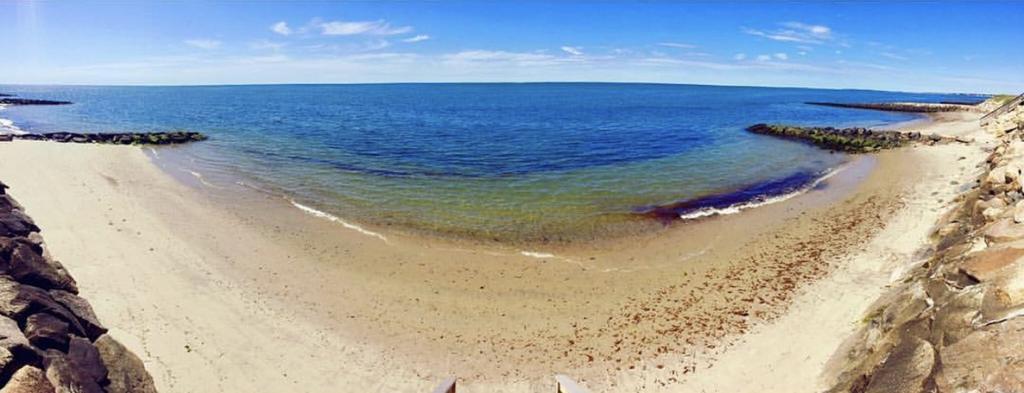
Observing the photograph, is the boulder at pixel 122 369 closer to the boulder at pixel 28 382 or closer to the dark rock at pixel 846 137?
the boulder at pixel 28 382

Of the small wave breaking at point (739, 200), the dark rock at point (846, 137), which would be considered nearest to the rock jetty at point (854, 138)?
the dark rock at point (846, 137)

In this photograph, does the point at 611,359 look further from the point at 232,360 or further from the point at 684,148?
the point at 684,148

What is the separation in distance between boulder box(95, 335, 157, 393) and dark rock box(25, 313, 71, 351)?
0.81 m

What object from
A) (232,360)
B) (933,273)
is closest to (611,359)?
(933,273)

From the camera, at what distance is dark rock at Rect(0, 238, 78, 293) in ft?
31.3

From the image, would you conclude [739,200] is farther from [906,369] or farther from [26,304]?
[26,304]

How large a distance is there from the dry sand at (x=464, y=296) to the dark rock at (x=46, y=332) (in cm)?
285

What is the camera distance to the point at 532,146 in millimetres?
50188

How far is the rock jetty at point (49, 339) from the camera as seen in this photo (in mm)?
6582

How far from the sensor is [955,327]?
7.84m

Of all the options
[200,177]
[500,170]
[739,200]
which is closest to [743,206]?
[739,200]

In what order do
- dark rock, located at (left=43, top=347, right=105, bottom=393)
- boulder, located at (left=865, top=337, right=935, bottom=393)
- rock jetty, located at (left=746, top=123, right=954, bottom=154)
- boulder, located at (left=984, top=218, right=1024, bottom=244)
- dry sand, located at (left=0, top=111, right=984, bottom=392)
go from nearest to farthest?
dark rock, located at (left=43, top=347, right=105, bottom=393) < boulder, located at (left=865, top=337, right=935, bottom=393) < boulder, located at (left=984, top=218, right=1024, bottom=244) < dry sand, located at (left=0, top=111, right=984, bottom=392) < rock jetty, located at (left=746, top=123, right=954, bottom=154)

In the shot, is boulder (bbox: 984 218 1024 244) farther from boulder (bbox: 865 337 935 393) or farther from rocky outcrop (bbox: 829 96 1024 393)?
boulder (bbox: 865 337 935 393)

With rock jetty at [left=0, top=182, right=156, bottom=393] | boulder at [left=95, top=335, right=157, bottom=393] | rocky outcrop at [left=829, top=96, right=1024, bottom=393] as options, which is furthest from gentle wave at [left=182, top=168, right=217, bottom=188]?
rocky outcrop at [left=829, top=96, right=1024, bottom=393]
